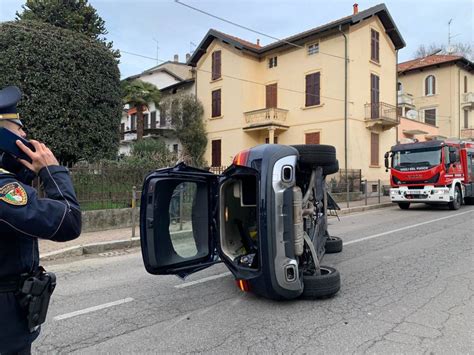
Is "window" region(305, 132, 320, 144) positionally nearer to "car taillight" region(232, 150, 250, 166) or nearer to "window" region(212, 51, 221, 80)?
"window" region(212, 51, 221, 80)

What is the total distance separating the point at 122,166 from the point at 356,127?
1505cm

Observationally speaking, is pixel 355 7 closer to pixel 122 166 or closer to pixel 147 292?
pixel 122 166

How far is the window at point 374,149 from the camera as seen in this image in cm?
2323

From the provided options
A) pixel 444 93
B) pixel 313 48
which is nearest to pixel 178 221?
pixel 313 48

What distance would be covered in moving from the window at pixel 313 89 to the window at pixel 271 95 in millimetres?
2463

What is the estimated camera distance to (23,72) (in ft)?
40.1

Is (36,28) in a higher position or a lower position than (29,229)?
higher

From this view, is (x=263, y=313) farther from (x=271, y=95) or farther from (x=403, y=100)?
(x=403, y=100)

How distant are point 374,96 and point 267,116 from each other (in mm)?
6568

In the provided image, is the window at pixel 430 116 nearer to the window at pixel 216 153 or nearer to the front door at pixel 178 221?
the window at pixel 216 153

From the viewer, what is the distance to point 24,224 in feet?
5.95

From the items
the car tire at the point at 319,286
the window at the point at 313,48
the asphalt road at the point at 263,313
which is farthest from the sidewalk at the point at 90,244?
the window at the point at 313,48

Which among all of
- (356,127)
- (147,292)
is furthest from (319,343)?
(356,127)

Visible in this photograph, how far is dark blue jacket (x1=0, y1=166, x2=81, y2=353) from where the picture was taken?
1.81 m
